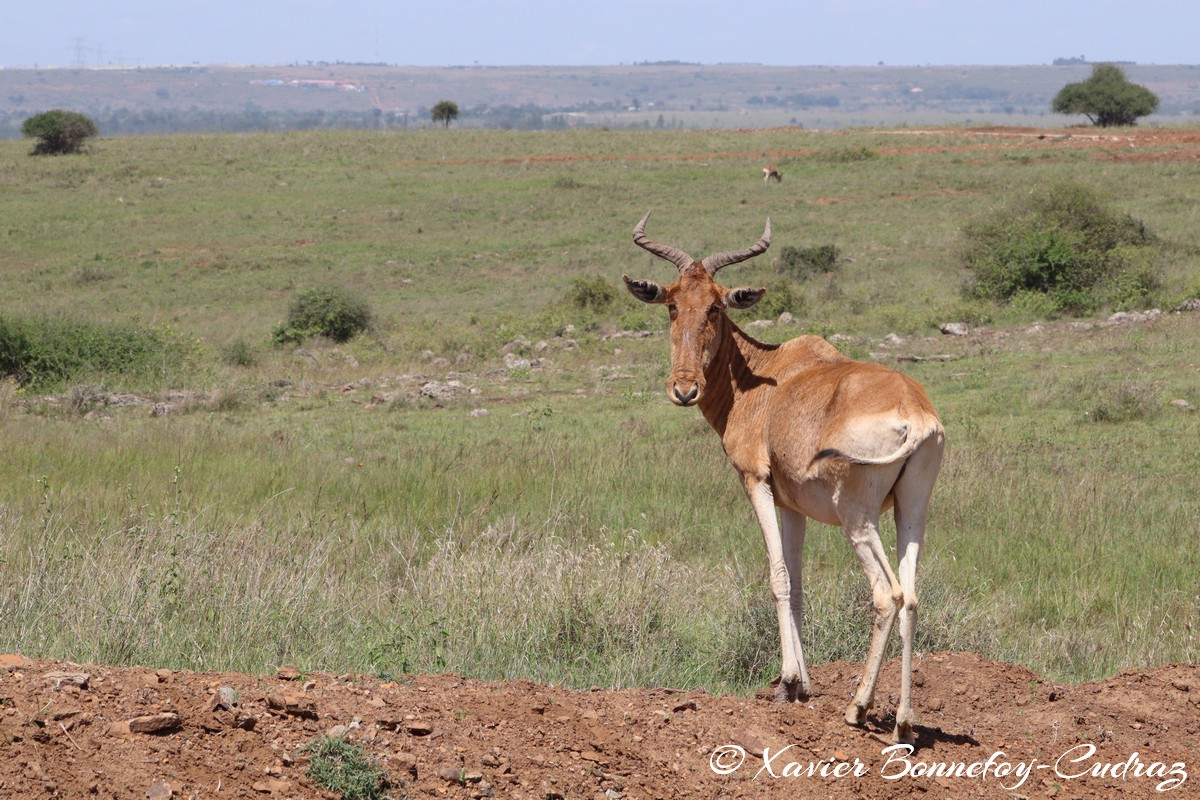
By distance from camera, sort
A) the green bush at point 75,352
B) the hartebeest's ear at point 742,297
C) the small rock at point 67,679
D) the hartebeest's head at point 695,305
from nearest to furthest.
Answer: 1. the small rock at point 67,679
2. the hartebeest's head at point 695,305
3. the hartebeest's ear at point 742,297
4. the green bush at point 75,352

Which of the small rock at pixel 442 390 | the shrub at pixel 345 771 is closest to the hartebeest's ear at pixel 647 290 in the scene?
the shrub at pixel 345 771

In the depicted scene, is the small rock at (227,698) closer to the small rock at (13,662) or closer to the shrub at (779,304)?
the small rock at (13,662)

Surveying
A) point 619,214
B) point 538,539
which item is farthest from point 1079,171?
point 538,539

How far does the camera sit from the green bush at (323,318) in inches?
891

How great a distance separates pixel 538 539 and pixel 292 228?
30750mm

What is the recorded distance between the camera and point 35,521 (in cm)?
837

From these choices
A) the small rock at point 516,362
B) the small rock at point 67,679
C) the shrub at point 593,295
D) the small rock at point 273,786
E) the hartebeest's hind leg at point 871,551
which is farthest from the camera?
the shrub at point 593,295

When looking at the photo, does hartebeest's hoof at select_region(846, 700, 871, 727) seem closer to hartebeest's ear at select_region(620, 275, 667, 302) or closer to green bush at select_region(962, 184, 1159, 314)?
hartebeest's ear at select_region(620, 275, 667, 302)

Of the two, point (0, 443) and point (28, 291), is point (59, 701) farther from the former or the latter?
point (28, 291)

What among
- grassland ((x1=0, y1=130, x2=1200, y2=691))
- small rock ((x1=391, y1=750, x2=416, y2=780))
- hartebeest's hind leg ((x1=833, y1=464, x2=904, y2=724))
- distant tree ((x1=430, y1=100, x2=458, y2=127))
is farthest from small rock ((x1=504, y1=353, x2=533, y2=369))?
distant tree ((x1=430, y1=100, x2=458, y2=127))

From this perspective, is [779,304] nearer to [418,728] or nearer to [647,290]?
[647,290]

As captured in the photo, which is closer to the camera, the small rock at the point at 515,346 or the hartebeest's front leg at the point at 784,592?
the hartebeest's front leg at the point at 784,592

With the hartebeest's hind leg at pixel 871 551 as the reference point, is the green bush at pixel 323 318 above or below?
below

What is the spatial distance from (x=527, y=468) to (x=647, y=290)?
15.7 ft
